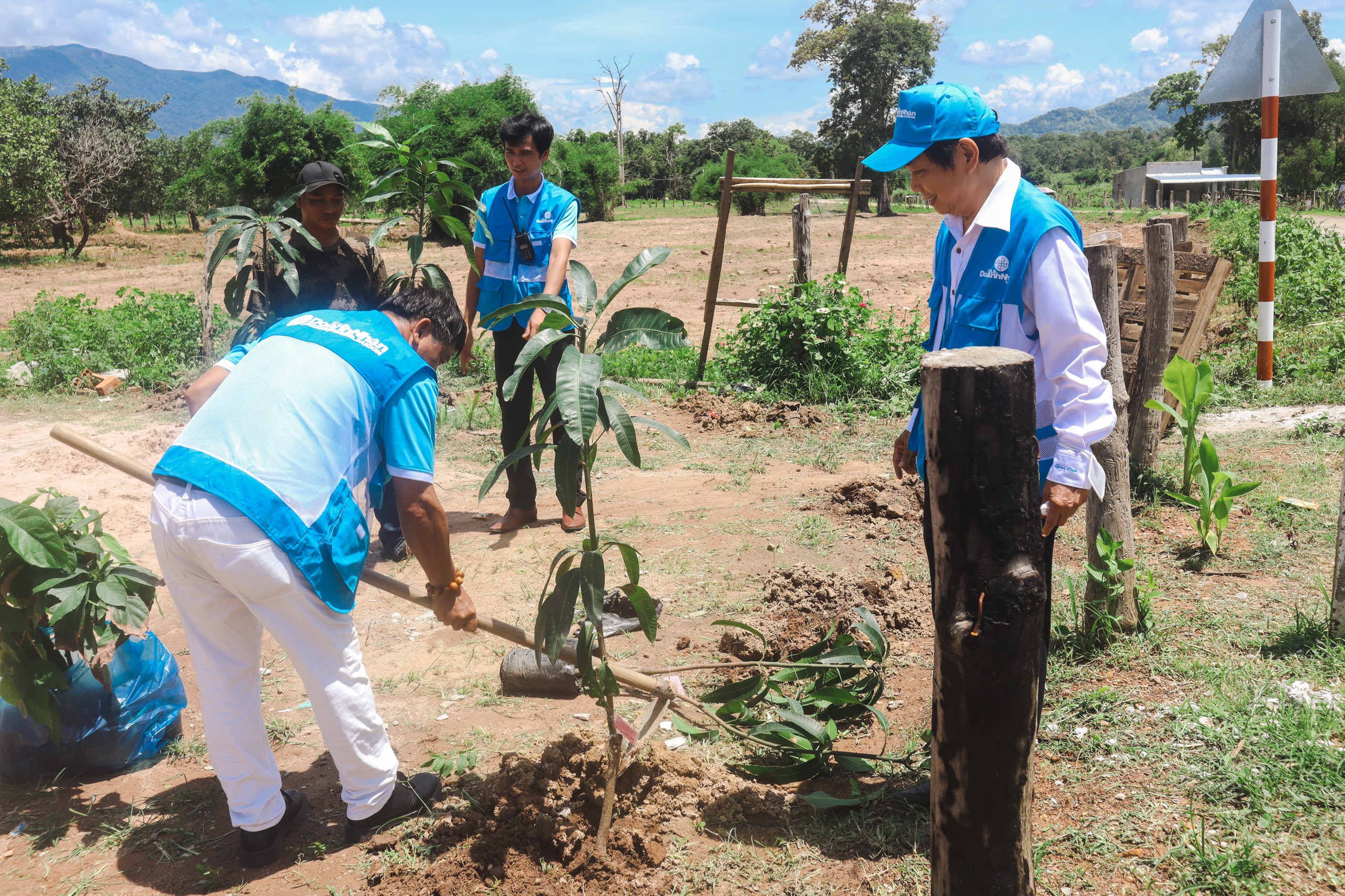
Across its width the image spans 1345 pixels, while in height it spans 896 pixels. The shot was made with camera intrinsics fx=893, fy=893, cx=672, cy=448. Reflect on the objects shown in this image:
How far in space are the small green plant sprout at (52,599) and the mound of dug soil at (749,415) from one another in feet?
15.2

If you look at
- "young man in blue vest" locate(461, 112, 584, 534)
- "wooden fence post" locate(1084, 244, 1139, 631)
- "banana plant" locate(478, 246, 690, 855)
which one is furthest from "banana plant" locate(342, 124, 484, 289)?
"wooden fence post" locate(1084, 244, 1139, 631)

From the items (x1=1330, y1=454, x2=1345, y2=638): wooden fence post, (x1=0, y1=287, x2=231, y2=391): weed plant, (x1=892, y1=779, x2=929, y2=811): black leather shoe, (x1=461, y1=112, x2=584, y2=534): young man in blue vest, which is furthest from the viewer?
(x1=0, y1=287, x2=231, y2=391): weed plant

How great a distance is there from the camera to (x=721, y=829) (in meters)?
2.54

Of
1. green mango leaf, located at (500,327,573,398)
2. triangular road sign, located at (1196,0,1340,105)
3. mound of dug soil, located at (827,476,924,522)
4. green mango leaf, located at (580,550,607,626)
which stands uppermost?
triangular road sign, located at (1196,0,1340,105)

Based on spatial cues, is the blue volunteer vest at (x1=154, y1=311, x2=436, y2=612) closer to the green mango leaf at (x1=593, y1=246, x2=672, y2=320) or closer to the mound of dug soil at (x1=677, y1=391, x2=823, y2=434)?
the green mango leaf at (x1=593, y1=246, x2=672, y2=320)

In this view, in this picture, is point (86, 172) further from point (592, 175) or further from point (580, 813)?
point (580, 813)

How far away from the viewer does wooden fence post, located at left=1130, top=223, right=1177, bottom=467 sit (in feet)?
14.1

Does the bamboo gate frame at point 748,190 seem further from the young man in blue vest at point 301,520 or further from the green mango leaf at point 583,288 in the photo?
the young man in blue vest at point 301,520

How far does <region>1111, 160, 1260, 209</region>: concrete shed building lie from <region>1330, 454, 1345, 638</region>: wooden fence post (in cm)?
2784

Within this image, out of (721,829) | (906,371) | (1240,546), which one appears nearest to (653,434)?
(906,371)

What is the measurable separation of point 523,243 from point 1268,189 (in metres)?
5.27

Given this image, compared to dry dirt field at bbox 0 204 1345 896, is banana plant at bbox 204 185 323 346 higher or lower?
higher

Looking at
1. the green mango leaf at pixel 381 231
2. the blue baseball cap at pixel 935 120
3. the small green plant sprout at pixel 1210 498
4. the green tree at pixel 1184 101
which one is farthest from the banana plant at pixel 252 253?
the green tree at pixel 1184 101

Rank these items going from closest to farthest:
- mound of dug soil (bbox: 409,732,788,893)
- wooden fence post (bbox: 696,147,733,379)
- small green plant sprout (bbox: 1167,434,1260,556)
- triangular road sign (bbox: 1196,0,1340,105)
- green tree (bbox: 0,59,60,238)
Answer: mound of dug soil (bbox: 409,732,788,893) < small green plant sprout (bbox: 1167,434,1260,556) < triangular road sign (bbox: 1196,0,1340,105) < wooden fence post (bbox: 696,147,733,379) < green tree (bbox: 0,59,60,238)
